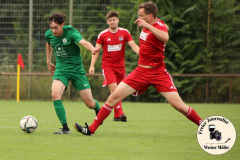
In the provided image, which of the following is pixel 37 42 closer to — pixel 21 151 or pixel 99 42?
pixel 99 42

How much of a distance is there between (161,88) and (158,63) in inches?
15.4

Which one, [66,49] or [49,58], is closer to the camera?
[66,49]

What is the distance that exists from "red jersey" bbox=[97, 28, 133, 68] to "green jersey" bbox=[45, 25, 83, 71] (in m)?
2.57

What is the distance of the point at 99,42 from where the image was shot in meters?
10.9

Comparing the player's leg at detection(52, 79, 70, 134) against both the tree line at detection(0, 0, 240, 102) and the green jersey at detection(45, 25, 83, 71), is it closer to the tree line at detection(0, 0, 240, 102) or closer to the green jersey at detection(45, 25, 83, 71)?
the green jersey at detection(45, 25, 83, 71)

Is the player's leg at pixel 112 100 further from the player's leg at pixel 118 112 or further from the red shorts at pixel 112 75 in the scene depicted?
the red shorts at pixel 112 75

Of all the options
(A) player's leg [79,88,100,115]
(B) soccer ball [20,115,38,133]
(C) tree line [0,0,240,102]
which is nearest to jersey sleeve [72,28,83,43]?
(A) player's leg [79,88,100,115]

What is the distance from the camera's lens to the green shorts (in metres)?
8.10

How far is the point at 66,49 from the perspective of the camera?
26.8ft

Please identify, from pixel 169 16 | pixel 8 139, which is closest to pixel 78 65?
pixel 8 139

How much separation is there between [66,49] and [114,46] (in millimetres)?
2825

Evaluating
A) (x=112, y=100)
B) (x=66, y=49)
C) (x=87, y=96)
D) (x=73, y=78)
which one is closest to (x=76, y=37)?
(x=66, y=49)

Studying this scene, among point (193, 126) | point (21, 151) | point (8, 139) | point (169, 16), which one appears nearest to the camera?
point (21, 151)

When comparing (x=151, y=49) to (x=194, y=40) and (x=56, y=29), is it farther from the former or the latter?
(x=194, y=40)
